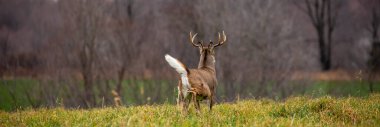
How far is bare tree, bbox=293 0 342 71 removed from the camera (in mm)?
47656

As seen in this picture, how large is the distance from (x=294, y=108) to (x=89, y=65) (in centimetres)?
2038

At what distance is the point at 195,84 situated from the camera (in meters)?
10.2

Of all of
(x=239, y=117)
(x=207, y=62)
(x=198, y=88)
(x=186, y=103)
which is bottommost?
(x=239, y=117)

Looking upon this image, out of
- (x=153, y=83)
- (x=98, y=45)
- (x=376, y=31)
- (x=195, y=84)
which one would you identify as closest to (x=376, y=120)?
(x=195, y=84)

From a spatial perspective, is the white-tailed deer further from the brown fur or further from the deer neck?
the deer neck

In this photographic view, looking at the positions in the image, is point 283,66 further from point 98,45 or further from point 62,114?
point 62,114

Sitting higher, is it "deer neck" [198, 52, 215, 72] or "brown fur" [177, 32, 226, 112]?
"deer neck" [198, 52, 215, 72]

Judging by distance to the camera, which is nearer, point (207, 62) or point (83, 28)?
point (207, 62)

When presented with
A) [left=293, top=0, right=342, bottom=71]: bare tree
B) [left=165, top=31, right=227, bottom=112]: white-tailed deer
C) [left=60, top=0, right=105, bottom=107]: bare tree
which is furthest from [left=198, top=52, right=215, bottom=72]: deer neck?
[left=293, top=0, right=342, bottom=71]: bare tree

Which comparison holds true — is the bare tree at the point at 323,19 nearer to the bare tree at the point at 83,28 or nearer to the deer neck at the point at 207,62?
the bare tree at the point at 83,28

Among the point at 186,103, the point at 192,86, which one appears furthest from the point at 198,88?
the point at 186,103

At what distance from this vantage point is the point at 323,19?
1890 inches

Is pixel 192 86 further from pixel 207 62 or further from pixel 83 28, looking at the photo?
pixel 83 28

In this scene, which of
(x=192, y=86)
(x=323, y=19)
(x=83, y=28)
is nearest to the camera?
(x=192, y=86)
